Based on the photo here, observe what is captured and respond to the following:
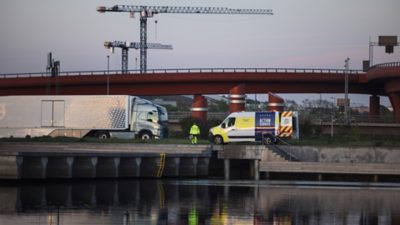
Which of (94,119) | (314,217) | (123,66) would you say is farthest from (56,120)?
(123,66)

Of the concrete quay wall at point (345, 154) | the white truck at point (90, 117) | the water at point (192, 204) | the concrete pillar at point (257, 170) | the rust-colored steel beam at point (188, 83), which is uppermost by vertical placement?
the rust-colored steel beam at point (188, 83)

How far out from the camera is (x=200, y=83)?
3118 inches

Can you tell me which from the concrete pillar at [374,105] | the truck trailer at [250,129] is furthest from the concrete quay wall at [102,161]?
the concrete pillar at [374,105]

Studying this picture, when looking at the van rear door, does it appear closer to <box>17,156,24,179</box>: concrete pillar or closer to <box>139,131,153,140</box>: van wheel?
<box>139,131,153,140</box>: van wheel

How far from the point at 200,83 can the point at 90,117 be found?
23.3m

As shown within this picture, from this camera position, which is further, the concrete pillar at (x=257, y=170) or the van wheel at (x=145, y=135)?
the van wheel at (x=145, y=135)

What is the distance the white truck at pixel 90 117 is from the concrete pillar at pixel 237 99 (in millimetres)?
14418

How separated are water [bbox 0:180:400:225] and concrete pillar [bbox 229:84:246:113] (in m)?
30.9

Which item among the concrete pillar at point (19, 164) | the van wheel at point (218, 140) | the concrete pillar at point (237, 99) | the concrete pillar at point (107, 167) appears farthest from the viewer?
the concrete pillar at point (237, 99)

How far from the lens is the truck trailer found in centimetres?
5194

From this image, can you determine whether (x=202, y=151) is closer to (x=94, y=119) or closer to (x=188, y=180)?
(x=188, y=180)

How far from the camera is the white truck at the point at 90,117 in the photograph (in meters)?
56.9

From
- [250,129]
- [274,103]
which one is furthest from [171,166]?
[274,103]

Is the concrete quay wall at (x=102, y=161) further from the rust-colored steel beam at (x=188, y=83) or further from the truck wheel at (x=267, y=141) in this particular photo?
the rust-colored steel beam at (x=188, y=83)
